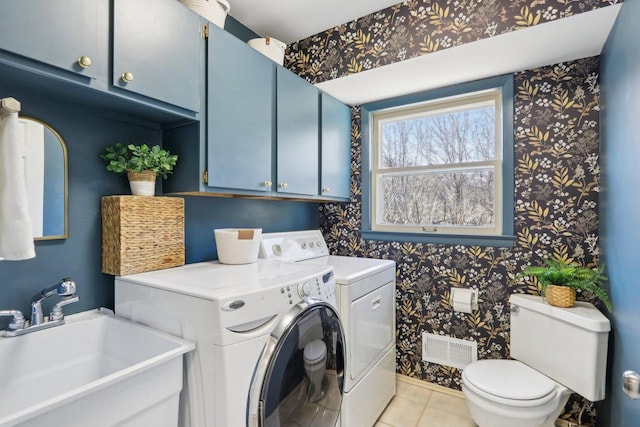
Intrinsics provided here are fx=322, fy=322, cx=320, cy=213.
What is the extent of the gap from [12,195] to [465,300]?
2.30 meters

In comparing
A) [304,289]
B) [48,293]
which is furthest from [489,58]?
[48,293]

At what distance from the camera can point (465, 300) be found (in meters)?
2.14

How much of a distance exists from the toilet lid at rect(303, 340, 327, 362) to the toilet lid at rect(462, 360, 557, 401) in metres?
0.87

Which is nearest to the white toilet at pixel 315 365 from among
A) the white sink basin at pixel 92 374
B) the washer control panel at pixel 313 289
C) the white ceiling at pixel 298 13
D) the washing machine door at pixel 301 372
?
the washing machine door at pixel 301 372

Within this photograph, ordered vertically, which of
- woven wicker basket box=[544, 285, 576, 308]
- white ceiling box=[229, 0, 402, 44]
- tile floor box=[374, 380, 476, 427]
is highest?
white ceiling box=[229, 0, 402, 44]

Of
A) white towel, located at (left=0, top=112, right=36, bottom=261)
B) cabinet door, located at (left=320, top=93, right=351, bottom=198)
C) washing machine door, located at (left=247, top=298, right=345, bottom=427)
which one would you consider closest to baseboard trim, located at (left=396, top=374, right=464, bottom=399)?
washing machine door, located at (left=247, top=298, right=345, bottom=427)

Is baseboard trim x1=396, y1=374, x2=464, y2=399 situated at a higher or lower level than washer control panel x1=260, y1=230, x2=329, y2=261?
lower

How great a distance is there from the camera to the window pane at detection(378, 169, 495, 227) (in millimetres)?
2262

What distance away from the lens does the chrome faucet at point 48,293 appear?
1.20 meters

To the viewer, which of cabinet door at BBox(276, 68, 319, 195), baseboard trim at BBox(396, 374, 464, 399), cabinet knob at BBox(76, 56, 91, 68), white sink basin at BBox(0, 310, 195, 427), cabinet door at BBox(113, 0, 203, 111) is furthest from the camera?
baseboard trim at BBox(396, 374, 464, 399)

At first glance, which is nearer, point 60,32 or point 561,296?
point 60,32

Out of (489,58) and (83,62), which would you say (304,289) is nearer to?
(83,62)

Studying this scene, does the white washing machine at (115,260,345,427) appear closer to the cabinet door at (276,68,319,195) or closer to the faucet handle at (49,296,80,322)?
the faucet handle at (49,296,80,322)

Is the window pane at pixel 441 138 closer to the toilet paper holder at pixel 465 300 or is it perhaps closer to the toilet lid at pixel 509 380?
the toilet paper holder at pixel 465 300
